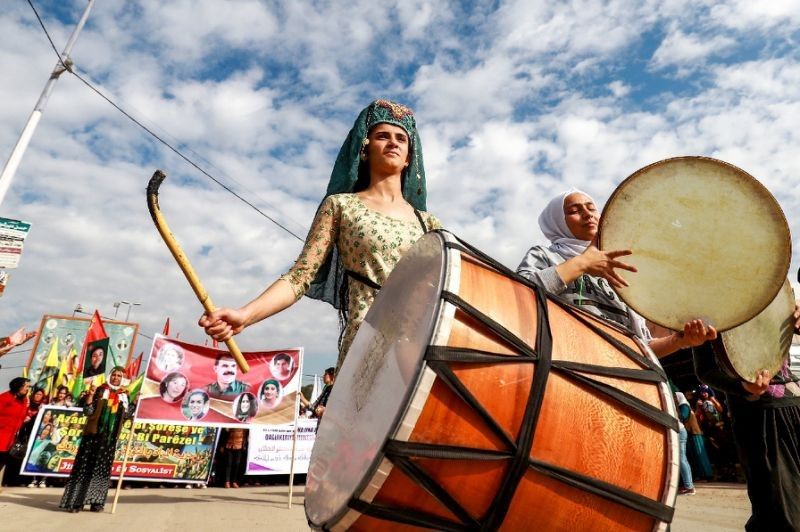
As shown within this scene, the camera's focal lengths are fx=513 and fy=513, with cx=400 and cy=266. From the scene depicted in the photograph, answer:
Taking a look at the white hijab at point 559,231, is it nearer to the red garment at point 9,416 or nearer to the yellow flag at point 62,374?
the red garment at point 9,416

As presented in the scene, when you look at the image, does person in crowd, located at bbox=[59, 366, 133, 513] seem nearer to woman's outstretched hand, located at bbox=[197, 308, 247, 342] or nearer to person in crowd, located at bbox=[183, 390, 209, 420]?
person in crowd, located at bbox=[183, 390, 209, 420]

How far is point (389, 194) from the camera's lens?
6.99 ft

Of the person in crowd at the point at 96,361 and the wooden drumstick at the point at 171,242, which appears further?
the person in crowd at the point at 96,361

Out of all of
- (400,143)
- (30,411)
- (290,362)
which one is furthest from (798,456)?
(30,411)

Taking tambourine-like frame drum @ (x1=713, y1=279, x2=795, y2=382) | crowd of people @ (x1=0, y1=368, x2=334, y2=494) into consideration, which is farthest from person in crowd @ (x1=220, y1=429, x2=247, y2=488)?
tambourine-like frame drum @ (x1=713, y1=279, x2=795, y2=382)

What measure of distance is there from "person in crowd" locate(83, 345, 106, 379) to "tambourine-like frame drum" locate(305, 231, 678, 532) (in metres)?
11.2

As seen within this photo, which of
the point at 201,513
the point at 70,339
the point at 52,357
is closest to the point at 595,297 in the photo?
the point at 201,513

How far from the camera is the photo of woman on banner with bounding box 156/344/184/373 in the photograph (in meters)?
6.29

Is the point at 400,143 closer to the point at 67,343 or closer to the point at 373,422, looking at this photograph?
the point at 373,422

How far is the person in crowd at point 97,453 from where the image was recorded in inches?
235

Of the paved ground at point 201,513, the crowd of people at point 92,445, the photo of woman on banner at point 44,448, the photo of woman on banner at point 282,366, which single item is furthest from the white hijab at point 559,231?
the photo of woman on banner at point 44,448

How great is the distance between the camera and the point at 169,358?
634cm

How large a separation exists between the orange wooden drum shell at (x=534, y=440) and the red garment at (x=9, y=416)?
7.62 meters

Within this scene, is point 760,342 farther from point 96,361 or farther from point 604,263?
point 96,361
